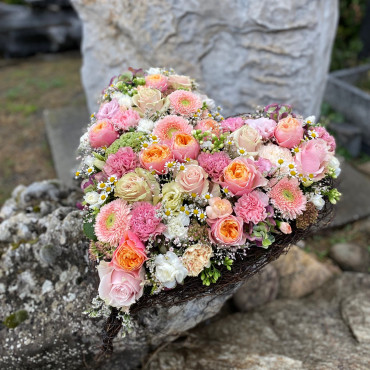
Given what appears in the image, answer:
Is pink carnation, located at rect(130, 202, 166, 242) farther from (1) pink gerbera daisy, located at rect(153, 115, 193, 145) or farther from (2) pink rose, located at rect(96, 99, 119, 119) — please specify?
(2) pink rose, located at rect(96, 99, 119, 119)

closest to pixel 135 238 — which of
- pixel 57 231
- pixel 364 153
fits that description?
pixel 57 231

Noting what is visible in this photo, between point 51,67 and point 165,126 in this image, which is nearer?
point 165,126

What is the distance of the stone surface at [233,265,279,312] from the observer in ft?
10.0

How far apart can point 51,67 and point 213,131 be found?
628 cm

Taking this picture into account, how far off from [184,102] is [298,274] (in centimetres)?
189

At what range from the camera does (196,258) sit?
67.3 inches

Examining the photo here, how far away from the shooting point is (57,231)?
236 centimetres

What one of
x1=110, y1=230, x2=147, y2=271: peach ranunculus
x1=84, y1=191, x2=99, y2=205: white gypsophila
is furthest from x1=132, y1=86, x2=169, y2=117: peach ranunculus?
x1=110, y1=230, x2=147, y2=271: peach ranunculus

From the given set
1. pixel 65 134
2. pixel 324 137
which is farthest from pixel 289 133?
pixel 65 134

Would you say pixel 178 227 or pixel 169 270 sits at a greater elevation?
pixel 178 227

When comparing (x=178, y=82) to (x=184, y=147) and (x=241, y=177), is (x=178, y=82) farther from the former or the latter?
(x=241, y=177)

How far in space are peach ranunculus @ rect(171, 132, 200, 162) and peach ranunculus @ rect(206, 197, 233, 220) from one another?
0.27 m

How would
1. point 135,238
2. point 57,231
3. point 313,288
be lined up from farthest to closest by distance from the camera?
point 313,288
point 57,231
point 135,238

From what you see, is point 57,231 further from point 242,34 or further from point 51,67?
point 51,67
